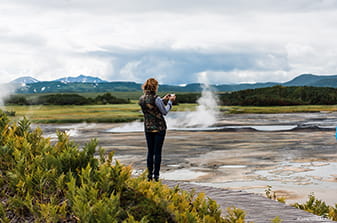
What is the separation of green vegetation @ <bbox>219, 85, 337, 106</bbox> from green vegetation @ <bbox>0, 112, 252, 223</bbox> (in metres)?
46.7

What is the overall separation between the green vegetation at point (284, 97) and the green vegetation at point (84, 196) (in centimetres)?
4672

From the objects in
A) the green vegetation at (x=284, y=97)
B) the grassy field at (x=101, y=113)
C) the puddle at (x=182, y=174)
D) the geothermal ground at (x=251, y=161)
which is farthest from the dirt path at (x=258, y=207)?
→ the green vegetation at (x=284, y=97)

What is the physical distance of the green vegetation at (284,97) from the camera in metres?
51.0

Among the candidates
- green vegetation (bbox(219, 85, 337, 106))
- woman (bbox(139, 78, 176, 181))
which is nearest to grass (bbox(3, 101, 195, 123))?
green vegetation (bbox(219, 85, 337, 106))

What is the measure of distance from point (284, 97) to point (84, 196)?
5351 centimetres

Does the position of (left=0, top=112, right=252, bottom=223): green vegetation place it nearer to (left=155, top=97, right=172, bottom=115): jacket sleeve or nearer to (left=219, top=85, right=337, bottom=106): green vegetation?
(left=155, top=97, right=172, bottom=115): jacket sleeve

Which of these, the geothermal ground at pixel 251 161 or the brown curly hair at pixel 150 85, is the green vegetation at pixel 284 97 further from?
the brown curly hair at pixel 150 85

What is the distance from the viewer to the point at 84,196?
4035 mm

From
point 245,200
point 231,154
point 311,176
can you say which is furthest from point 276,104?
point 245,200

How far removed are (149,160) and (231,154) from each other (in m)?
6.06

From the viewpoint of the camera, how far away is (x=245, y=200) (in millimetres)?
6535

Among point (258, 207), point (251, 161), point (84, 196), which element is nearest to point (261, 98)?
point (251, 161)

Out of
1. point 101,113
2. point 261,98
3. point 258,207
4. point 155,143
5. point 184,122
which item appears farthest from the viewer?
point 261,98

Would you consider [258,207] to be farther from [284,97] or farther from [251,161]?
[284,97]
